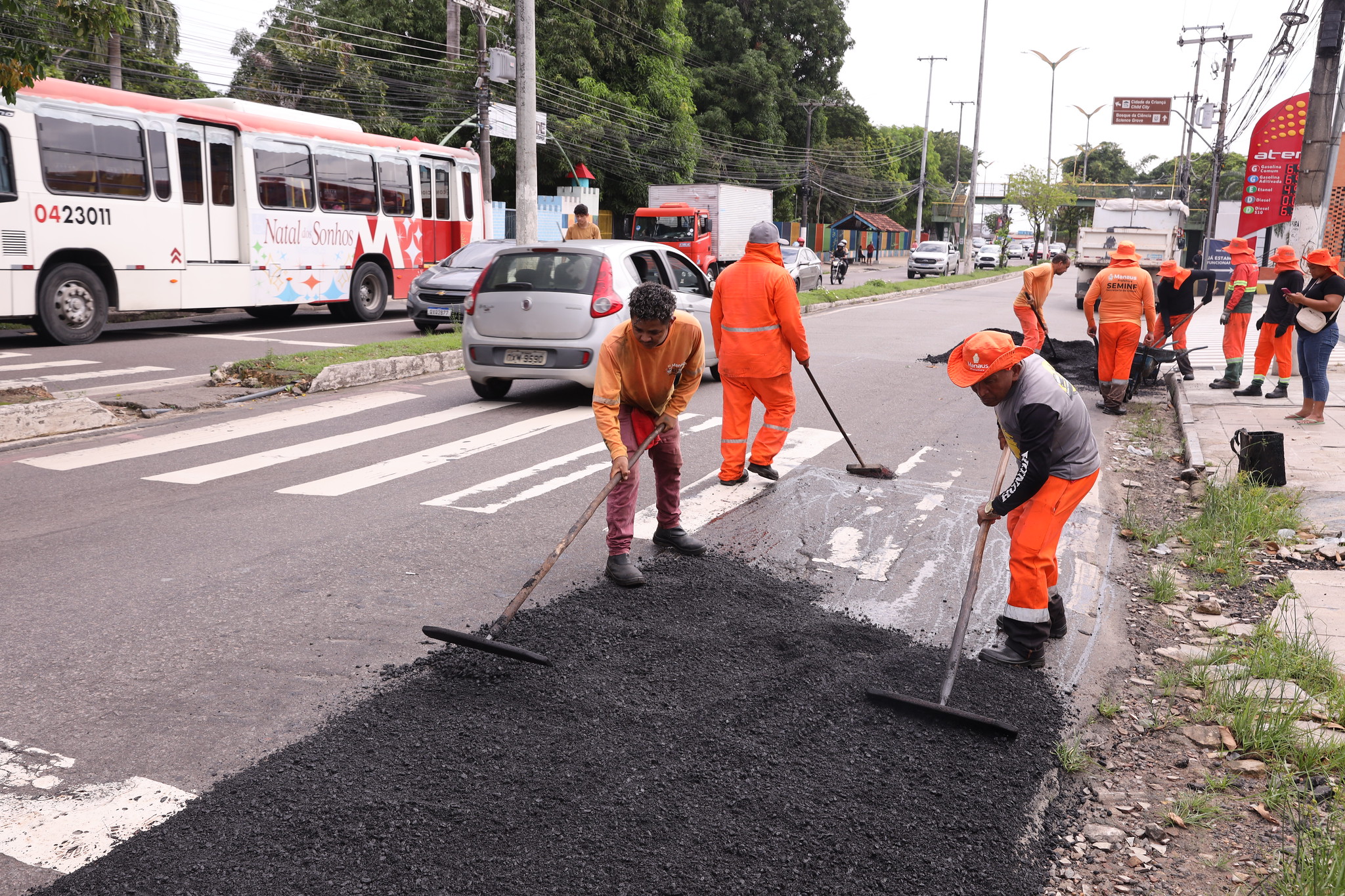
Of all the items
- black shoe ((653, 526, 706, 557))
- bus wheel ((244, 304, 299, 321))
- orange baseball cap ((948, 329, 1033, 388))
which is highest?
orange baseball cap ((948, 329, 1033, 388))

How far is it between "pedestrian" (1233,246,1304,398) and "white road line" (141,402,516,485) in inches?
310

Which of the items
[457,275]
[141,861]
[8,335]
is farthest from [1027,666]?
[8,335]

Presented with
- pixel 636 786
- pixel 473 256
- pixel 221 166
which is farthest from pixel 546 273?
pixel 221 166

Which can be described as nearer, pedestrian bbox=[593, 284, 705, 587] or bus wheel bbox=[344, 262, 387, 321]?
pedestrian bbox=[593, 284, 705, 587]

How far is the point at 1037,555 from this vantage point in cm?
418

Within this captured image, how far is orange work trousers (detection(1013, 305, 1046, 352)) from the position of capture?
36.7ft

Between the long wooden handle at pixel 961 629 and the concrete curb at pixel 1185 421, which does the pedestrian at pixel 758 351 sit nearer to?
the long wooden handle at pixel 961 629

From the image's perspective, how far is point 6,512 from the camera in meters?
5.91

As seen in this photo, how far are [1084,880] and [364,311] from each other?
1699cm

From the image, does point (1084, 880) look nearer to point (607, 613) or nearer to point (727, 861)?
point (727, 861)

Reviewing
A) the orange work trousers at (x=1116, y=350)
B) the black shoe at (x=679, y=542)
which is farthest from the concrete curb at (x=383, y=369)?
the orange work trousers at (x=1116, y=350)

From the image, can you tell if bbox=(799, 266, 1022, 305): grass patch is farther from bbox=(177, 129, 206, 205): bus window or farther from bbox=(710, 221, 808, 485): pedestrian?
bbox=(710, 221, 808, 485): pedestrian

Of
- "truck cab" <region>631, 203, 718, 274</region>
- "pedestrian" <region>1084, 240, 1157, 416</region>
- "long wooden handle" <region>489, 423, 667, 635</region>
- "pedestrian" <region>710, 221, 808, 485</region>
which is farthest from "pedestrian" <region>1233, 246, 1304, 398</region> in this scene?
"truck cab" <region>631, 203, 718, 274</region>

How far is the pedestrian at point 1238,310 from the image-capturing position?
39.9ft
